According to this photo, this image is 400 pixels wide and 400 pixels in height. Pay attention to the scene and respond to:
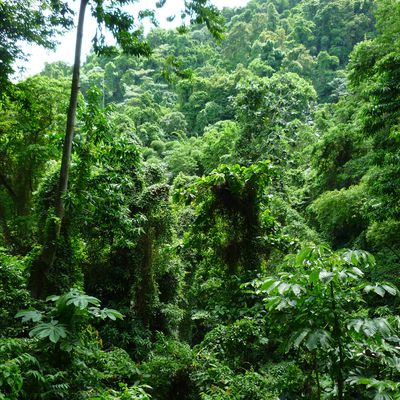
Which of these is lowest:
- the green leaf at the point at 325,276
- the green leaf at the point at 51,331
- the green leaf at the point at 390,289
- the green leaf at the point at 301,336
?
the green leaf at the point at 301,336

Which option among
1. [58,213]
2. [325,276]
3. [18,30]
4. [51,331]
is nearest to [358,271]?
[325,276]

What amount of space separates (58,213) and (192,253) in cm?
491

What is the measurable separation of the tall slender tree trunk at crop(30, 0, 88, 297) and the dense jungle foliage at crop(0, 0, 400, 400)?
3 cm

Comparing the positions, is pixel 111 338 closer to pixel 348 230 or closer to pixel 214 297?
pixel 214 297

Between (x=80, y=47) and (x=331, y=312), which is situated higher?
(x=80, y=47)

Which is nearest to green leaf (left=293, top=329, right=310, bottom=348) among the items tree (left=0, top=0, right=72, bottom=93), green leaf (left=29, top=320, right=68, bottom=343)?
green leaf (left=29, top=320, right=68, bottom=343)

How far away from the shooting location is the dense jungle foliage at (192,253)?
2.39 m

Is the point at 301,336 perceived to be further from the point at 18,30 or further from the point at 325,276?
the point at 18,30

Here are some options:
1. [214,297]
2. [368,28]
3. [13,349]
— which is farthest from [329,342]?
[368,28]

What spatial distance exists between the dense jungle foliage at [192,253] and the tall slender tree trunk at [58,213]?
3 cm

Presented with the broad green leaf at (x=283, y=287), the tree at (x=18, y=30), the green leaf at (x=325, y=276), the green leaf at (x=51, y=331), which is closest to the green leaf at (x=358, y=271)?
the green leaf at (x=325, y=276)

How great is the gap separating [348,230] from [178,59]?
9.51 m

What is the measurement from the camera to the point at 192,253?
937 cm

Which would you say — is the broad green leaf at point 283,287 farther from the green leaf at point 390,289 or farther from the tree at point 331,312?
the green leaf at point 390,289
